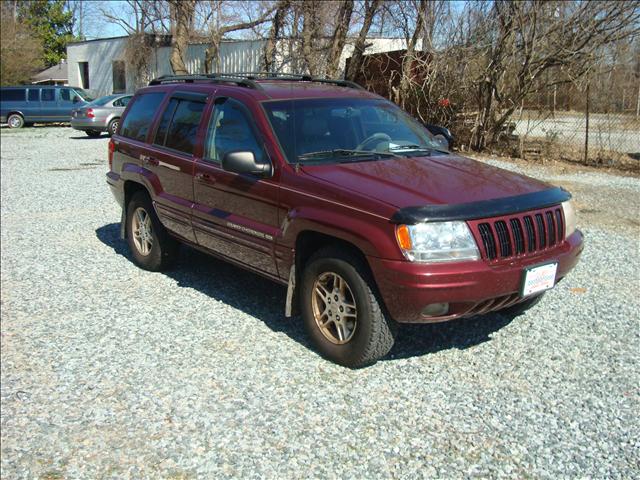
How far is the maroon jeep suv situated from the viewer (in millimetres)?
3939

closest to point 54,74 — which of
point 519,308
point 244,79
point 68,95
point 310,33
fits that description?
point 68,95

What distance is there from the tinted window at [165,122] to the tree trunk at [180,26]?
21.0 meters

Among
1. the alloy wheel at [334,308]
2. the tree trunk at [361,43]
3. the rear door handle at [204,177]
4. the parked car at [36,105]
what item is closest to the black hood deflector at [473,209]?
the alloy wheel at [334,308]

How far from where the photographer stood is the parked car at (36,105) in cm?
2817

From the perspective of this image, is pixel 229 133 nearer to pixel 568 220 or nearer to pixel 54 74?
pixel 568 220

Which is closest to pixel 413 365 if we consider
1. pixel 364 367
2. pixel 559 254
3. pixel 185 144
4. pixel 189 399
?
pixel 364 367

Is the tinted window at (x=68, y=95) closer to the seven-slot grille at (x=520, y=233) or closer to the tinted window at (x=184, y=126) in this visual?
the tinted window at (x=184, y=126)

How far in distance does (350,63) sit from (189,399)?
632 inches

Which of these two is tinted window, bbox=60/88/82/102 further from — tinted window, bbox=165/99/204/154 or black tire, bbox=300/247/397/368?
black tire, bbox=300/247/397/368

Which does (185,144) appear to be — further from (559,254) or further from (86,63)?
(86,63)

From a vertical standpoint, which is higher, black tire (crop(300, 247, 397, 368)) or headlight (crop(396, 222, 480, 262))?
headlight (crop(396, 222, 480, 262))

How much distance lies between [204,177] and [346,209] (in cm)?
173

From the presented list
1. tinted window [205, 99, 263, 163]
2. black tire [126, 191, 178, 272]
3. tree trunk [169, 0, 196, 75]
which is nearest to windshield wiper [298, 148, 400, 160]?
tinted window [205, 99, 263, 163]

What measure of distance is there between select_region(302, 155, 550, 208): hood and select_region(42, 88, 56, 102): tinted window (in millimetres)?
26550
